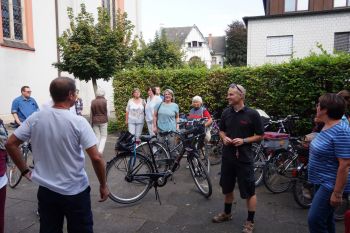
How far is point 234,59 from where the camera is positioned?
49.5 metres

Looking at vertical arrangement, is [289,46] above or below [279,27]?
below

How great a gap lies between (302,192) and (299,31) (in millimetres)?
19329

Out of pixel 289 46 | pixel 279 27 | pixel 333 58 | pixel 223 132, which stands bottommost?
pixel 223 132

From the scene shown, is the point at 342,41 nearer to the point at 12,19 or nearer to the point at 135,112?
the point at 135,112

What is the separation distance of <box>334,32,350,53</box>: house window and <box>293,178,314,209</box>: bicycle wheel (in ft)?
61.9

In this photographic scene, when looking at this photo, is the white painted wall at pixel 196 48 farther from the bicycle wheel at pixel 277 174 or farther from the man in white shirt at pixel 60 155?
the man in white shirt at pixel 60 155

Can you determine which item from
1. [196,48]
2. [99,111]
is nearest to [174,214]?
[99,111]

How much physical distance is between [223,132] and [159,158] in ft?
6.32

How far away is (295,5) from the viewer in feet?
71.1

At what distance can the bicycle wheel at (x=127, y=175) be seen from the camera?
494 cm

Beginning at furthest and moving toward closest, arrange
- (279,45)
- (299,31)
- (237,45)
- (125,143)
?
(237,45), (279,45), (299,31), (125,143)

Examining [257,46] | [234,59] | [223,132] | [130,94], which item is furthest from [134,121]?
[234,59]

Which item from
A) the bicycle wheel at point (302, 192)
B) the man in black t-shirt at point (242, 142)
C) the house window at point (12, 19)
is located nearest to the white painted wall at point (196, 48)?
the house window at point (12, 19)

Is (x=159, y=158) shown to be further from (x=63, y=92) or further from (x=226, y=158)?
(x=63, y=92)
